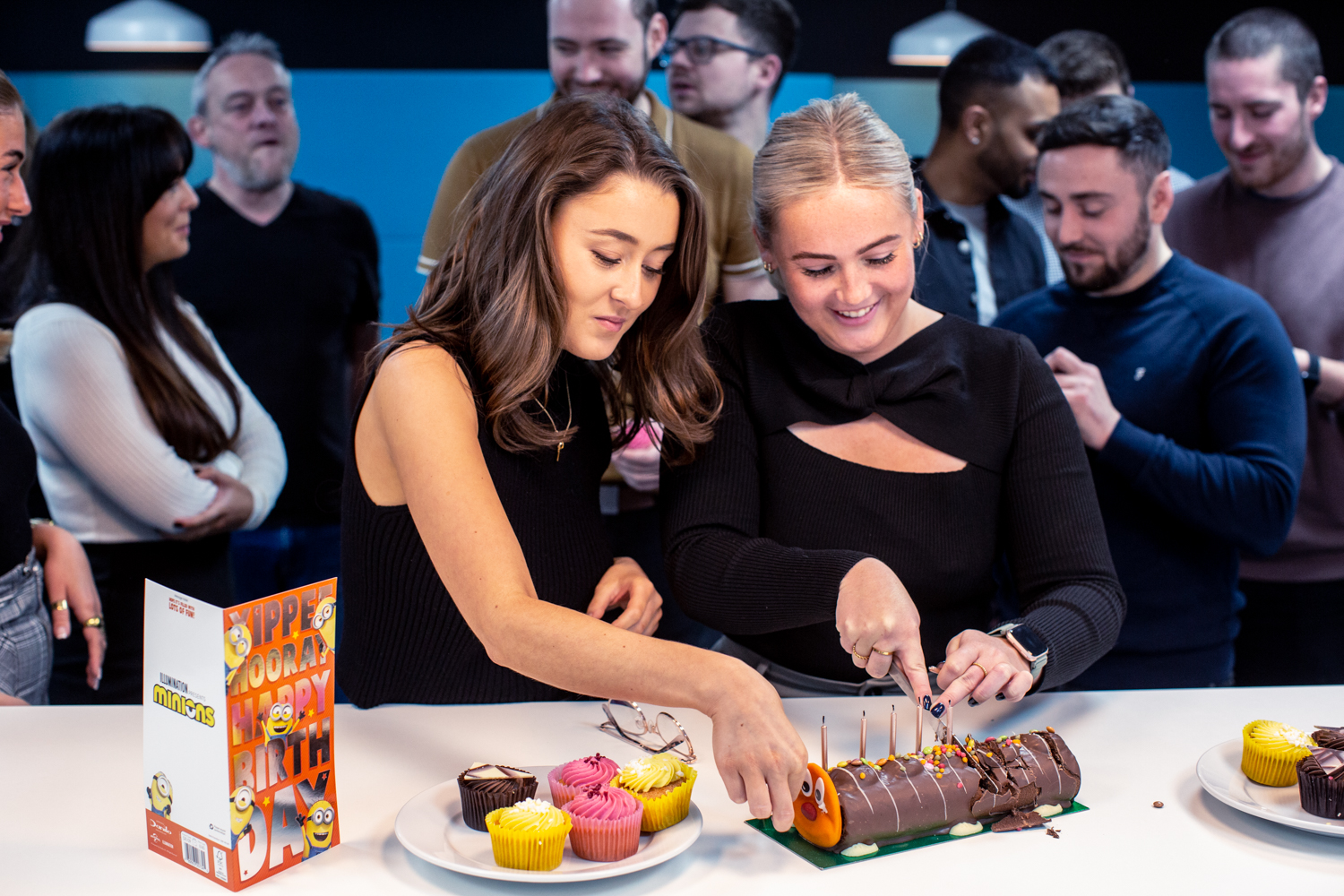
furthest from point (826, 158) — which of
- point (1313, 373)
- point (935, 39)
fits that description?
point (935, 39)

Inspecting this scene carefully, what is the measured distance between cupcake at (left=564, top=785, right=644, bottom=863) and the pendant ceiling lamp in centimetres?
395

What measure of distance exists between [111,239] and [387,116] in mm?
2349

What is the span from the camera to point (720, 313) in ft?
6.06

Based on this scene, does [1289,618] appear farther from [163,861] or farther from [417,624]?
[163,861]

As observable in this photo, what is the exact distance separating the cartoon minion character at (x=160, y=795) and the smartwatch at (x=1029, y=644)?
935mm

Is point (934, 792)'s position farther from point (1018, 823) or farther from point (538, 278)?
point (538, 278)

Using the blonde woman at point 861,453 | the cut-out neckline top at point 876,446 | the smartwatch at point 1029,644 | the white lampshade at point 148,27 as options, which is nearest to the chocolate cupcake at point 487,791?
the blonde woman at point 861,453

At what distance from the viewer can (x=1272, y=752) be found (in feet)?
4.22

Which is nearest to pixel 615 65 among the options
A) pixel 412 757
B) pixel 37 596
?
pixel 37 596

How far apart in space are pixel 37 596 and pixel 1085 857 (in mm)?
1729

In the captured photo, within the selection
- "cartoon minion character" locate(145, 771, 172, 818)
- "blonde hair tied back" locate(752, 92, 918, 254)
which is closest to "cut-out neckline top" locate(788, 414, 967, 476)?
"blonde hair tied back" locate(752, 92, 918, 254)

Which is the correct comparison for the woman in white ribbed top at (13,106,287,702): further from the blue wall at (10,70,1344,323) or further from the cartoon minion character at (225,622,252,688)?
the blue wall at (10,70,1344,323)

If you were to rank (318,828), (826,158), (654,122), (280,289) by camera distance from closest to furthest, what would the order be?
(318,828)
(826,158)
(654,122)
(280,289)

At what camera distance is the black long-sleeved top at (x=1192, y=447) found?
2145 mm
